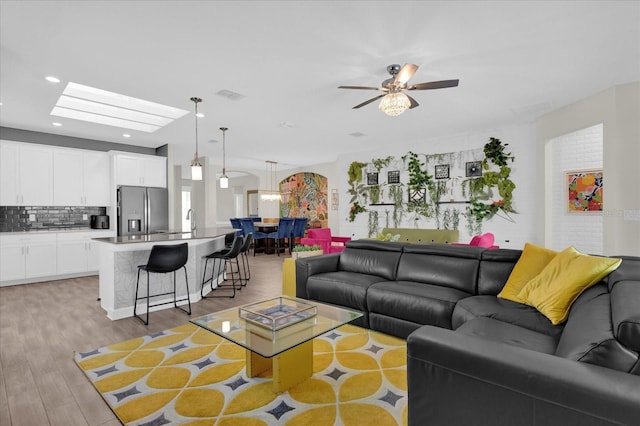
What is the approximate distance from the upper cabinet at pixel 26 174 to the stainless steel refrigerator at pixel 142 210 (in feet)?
3.75

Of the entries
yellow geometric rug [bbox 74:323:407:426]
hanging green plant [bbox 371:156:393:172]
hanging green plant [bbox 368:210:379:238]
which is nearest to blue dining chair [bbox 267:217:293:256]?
hanging green plant [bbox 368:210:379:238]

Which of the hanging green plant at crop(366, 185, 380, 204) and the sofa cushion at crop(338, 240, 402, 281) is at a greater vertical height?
the hanging green plant at crop(366, 185, 380, 204)

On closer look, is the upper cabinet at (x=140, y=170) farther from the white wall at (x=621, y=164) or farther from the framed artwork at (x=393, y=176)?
the white wall at (x=621, y=164)

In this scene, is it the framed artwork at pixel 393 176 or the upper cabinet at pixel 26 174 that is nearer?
the upper cabinet at pixel 26 174

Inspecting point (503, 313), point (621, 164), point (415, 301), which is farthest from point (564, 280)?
point (621, 164)

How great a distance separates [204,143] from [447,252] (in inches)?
224

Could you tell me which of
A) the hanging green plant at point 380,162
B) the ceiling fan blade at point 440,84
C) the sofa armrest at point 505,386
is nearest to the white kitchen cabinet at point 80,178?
the hanging green plant at point 380,162

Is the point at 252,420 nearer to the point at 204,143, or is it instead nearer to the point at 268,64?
the point at 268,64

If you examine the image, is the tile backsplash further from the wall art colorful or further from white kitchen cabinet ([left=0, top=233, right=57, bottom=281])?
the wall art colorful

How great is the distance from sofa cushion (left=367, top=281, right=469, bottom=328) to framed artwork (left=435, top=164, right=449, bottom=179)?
4073 millimetres

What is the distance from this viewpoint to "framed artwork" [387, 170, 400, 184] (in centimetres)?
730

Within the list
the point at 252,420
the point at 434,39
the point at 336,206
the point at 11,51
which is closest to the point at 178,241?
the point at 11,51

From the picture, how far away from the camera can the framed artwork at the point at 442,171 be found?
6.61m

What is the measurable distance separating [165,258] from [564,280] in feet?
12.1
